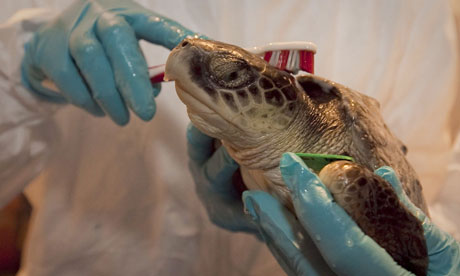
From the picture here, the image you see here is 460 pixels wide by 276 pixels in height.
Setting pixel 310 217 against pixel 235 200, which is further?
pixel 235 200

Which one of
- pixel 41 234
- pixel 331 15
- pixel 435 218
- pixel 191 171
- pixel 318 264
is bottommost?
pixel 41 234

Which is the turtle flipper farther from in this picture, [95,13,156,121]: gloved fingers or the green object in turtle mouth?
[95,13,156,121]: gloved fingers

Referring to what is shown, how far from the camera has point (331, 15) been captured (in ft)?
3.68

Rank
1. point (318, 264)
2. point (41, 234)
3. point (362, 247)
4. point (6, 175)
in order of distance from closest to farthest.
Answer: point (362, 247) < point (318, 264) < point (6, 175) < point (41, 234)

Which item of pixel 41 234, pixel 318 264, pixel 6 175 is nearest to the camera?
pixel 318 264

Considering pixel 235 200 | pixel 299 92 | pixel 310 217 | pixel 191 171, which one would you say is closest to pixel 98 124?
pixel 191 171

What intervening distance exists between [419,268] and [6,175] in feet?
3.24

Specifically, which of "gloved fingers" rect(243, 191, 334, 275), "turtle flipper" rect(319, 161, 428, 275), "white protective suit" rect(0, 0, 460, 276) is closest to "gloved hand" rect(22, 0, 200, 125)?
"white protective suit" rect(0, 0, 460, 276)

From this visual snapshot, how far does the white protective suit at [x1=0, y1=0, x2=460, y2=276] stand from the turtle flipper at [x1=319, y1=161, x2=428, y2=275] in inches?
21.9

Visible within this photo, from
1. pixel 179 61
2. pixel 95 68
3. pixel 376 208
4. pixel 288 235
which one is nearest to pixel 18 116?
pixel 95 68

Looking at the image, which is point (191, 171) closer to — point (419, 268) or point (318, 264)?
point (318, 264)

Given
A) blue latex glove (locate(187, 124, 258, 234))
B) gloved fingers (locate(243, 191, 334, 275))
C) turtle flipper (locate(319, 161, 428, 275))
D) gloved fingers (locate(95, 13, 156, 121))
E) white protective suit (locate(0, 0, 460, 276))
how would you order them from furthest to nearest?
1. white protective suit (locate(0, 0, 460, 276))
2. blue latex glove (locate(187, 124, 258, 234))
3. gloved fingers (locate(95, 13, 156, 121))
4. gloved fingers (locate(243, 191, 334, 275))
5. turtle flipper (locate(319, 161, 428, 275))

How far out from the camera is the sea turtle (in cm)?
55

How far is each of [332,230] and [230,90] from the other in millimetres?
254
